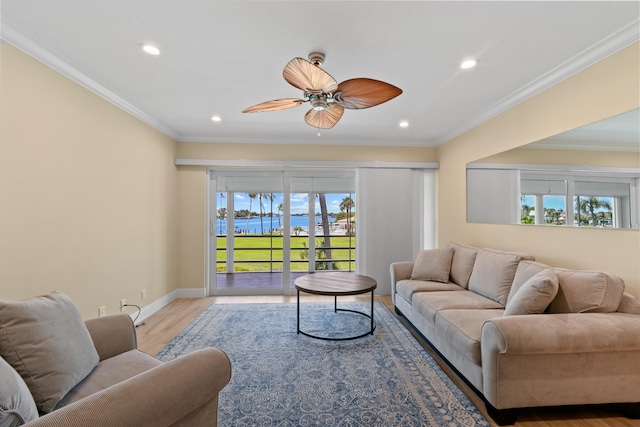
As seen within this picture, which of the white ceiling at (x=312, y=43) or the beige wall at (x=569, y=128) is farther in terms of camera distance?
Answer: the beige wall at (x=569, y=128)

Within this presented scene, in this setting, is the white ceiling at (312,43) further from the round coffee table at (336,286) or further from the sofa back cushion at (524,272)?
the round coffee table at (336,286)

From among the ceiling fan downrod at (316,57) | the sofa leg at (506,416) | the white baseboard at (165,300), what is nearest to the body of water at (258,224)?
the white baseboard at (165,300)

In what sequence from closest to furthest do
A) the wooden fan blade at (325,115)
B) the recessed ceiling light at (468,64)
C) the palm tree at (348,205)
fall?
the recessed ceiling light at (468,64) < the wooden fan blade at (325,115) < the palm tree at (348,205)

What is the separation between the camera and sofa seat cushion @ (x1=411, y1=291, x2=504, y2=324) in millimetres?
2475

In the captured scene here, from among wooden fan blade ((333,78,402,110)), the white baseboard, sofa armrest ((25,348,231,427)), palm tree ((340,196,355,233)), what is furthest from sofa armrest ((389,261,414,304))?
the white baseboard

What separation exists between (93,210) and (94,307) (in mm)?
908

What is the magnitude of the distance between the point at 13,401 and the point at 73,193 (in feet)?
6.60

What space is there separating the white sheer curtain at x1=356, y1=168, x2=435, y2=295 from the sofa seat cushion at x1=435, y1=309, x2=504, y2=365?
212 cm

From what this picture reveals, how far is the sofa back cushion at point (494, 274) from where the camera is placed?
255 centimetres

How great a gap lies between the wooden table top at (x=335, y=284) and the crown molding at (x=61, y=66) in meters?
2.63

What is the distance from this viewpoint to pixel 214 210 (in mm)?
4559

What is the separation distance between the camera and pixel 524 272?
2355mm

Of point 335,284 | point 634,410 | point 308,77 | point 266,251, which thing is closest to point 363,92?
point 308,77

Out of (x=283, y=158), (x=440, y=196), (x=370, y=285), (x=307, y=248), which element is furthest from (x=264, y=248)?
(x=440, y=196)
